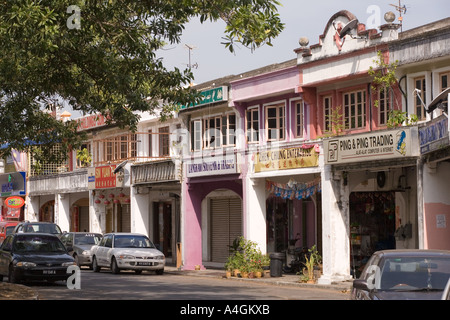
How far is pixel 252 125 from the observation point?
111 feet

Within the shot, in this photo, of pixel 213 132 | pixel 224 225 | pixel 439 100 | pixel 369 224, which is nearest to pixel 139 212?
pixel 224 225

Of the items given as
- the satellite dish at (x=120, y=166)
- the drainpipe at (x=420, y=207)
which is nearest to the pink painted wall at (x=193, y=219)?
the satellite dish at (x=120, y=166)

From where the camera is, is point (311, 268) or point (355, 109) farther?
point (311, 268)

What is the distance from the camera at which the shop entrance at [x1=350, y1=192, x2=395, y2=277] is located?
3036cm

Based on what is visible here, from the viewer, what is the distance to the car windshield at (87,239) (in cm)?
3942

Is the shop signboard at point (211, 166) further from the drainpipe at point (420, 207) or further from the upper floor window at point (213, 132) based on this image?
the drainpipe at point (420, 207)

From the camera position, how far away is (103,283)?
27844 millimetres

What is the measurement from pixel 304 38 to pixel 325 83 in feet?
6.36

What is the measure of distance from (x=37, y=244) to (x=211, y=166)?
1058cm

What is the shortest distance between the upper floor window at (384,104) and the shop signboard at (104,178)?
19.6 metres

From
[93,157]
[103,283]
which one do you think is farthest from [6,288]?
[93,157]

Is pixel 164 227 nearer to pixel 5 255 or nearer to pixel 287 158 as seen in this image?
pixel 287 158

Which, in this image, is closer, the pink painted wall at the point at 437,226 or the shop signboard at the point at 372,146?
the pink painted wall at the point at 437,226

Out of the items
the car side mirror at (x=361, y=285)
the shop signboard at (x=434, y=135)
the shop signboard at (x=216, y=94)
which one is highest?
the shop signboard at (x=216, y=94)
